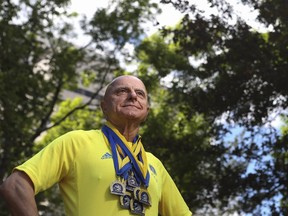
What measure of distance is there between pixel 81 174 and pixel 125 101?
53 centimetres

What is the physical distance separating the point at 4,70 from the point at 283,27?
765 centimetres

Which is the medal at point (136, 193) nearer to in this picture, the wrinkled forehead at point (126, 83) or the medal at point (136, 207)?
the medal at point (136, 207)

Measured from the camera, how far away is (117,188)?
2943 mm

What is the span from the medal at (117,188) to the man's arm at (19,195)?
1.40ft

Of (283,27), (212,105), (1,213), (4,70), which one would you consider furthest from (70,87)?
(283,27)

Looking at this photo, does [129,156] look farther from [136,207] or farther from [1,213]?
[1,213]

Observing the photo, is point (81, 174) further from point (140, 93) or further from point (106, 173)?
point (140, 93)

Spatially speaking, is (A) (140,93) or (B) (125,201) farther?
(A) (140,93)

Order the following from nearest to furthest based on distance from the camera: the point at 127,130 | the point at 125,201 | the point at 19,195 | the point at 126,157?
1. the point at 19,195
2. the point at 125,201
3. the point at 126,157
4. the point at 127,130

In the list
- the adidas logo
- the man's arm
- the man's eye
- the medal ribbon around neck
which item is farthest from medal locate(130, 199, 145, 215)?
the man's eye

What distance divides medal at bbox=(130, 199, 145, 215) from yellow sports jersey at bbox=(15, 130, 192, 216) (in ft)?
0.09

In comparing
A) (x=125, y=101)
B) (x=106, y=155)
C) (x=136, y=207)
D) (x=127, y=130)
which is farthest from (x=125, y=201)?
(x=125, y=101)

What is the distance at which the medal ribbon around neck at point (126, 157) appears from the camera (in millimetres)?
3018

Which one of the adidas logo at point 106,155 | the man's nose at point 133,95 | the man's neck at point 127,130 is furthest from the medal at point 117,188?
the man's nose at point 133,95
